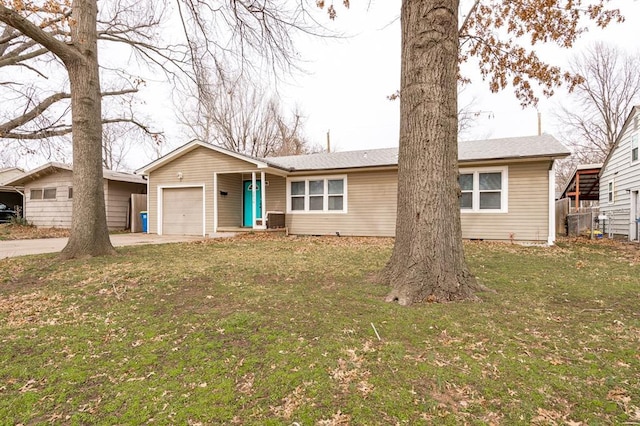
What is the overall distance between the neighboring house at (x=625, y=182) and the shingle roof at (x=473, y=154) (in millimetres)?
3443

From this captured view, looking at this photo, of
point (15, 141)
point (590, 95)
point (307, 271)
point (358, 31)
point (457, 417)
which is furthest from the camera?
point (590, 95)

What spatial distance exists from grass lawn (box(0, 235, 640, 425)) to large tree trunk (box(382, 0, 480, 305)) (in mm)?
424

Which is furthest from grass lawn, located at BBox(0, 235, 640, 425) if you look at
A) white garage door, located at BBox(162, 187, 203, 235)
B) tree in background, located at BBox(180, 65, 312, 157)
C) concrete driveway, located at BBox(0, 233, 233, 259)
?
tree in background, located at BBox(180, 65, 312, 157)

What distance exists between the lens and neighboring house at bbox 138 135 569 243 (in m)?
10.4

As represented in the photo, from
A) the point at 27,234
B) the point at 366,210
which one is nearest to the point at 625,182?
the point at 366,210

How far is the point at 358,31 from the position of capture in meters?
6.52

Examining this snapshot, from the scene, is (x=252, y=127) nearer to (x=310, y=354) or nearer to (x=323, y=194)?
(x=323, y=194)

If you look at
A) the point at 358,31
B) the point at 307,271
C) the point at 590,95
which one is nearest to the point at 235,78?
the point at 358,31

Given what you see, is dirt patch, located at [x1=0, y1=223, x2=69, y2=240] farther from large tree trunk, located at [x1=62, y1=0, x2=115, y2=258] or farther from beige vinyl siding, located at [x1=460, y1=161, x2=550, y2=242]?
beige vinyl siding, located at [x1=460, y1=161, x2=550, y2=242]

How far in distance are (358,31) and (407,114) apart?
3.32 meters

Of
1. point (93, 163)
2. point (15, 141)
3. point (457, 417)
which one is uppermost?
point (15, 141)

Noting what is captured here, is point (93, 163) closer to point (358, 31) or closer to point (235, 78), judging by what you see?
point (235, 78)

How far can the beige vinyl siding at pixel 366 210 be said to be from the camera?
12.0 metres

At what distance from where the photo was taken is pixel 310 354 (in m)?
2.57
